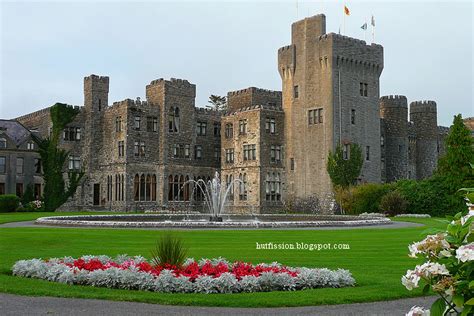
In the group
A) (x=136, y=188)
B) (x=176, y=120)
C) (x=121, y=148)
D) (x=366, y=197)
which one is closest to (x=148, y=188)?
(x=136, y=188)

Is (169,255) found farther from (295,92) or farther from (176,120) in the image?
(176,120)

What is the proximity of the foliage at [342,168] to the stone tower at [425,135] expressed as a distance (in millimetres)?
18996

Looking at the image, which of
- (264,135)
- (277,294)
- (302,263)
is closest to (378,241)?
(302,263)

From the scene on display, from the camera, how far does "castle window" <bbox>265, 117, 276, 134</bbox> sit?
55188 millimetres

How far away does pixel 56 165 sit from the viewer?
2200 inches

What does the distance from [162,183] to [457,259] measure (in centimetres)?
5250

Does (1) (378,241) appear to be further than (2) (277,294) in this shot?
Yes

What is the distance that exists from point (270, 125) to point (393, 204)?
50.8 feet

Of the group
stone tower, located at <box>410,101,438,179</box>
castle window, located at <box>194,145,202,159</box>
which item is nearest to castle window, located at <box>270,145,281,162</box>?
castle window, located at <box>194,145,202,159</box>

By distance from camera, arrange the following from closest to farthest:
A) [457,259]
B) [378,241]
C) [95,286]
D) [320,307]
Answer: [457,259]
[320,307]
[95,286]
[378,241]

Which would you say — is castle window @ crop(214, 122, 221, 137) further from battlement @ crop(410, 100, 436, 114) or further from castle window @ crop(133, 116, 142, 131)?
battlement @ crop(410, 100, 436, 114)

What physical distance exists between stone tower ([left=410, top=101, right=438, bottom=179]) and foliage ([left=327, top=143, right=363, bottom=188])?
19.0 m

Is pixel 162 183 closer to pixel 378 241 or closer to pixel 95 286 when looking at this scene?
pixel 378 241

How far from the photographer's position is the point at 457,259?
462 cm
